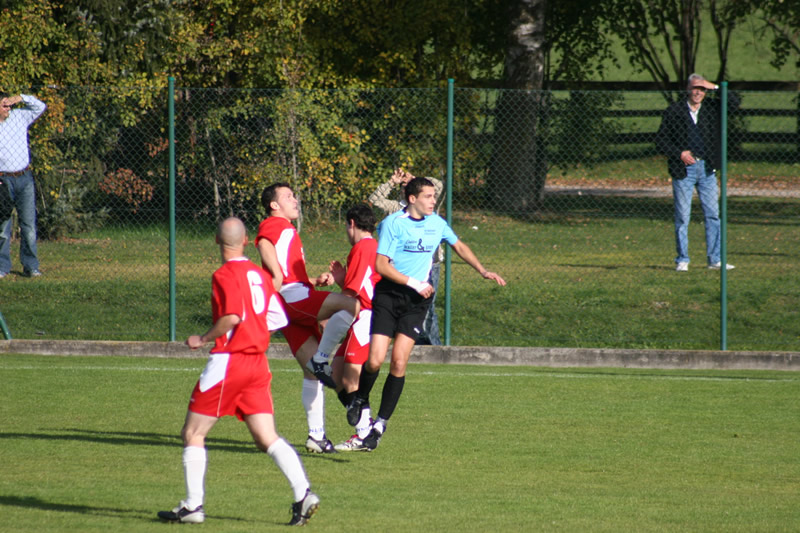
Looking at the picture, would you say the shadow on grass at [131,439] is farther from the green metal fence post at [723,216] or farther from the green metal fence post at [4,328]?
the green metal fence post at [723,216]

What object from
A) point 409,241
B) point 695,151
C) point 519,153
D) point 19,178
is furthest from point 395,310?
point 519,153

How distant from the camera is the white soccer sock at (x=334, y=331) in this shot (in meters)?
7.79

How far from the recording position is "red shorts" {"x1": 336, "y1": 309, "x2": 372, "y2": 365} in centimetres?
797

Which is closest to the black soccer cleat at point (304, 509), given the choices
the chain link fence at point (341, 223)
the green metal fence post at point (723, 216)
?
the chain link fence at point (341, 223)

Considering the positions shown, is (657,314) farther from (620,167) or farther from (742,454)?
(620,167)

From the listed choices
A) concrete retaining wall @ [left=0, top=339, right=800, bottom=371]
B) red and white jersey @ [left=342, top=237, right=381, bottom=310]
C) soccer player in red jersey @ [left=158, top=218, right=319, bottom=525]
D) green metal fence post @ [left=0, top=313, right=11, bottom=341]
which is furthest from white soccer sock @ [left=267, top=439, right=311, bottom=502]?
green metal fence post @ [left=0, top=313, right=11, bottom=341]

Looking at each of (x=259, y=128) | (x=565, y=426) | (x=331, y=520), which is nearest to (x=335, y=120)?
(x=259, y=128)

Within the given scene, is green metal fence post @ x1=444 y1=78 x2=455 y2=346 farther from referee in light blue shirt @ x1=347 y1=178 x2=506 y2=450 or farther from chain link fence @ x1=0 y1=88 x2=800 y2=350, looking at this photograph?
referee in light blue shirt @ x1=347 y1=178 x2=506 y2=450

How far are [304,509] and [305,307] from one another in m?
2.47

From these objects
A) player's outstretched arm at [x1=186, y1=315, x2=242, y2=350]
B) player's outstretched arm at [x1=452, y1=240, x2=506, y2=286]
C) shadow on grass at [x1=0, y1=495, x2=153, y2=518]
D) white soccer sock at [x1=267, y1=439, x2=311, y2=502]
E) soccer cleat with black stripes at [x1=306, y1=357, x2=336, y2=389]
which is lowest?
shadow on grass at [x1=0, y1=495, x2=153, y2=518]

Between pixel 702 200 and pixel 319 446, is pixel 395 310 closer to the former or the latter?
pixel 319 446

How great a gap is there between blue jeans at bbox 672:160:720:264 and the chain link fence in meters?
0.48

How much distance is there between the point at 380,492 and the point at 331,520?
661 millimetres

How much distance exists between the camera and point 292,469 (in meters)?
5.57
